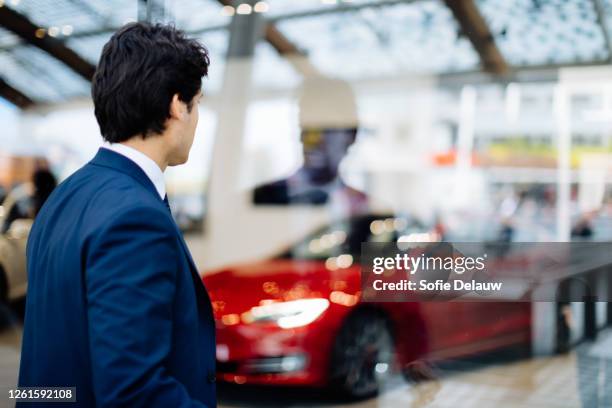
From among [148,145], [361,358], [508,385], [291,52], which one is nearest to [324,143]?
[291,52]

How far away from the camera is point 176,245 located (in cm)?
130

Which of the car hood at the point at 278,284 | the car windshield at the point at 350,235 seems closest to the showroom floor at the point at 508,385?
the car hood at the point at 278,284

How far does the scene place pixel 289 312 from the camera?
3.97 m

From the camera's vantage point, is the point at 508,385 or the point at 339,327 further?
the point at 339,327

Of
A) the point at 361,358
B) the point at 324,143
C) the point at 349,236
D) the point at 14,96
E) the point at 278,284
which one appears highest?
the point at 14,96

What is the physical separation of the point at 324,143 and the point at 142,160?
3.48 metres

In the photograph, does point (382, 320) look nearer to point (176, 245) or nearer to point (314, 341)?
point (314, 341)

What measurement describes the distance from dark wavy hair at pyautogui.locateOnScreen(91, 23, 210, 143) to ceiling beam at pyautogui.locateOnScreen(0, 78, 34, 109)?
364 cm

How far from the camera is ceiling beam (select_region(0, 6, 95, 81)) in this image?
14.8ft

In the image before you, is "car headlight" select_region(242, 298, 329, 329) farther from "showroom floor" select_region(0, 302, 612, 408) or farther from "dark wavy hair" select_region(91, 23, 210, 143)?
"dark wavy hair" select_region(91, 23, 210, 143)

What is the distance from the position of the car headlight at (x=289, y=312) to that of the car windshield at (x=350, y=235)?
0.35 m

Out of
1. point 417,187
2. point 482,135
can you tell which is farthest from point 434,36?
point 417,187

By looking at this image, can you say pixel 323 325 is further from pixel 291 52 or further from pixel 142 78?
pixel 142 78

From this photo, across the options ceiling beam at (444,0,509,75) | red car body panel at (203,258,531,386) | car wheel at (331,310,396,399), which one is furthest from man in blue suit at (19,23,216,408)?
ceiling beam at (444,0,509,75)
